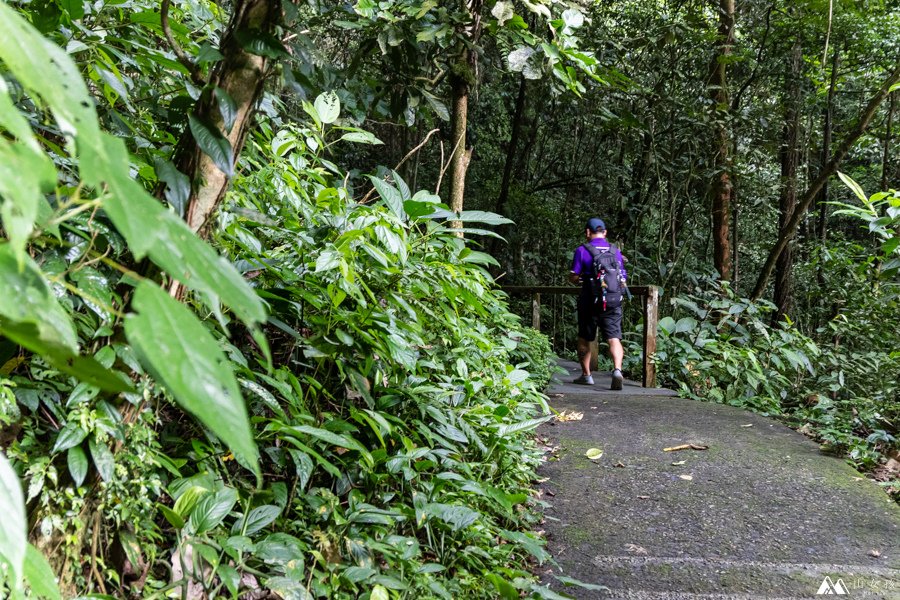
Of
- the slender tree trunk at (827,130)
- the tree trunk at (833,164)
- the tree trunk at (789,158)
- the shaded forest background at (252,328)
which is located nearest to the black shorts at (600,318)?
the shaded forest background at (252,328)

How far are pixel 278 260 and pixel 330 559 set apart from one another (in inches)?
43.9

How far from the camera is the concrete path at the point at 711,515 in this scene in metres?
2.70

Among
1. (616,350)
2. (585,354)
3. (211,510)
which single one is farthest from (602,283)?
(211,510)

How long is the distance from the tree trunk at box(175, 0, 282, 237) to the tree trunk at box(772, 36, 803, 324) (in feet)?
34.8

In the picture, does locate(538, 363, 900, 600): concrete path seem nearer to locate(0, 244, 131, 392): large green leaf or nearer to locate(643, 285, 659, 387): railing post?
locate(643, 285, 659, 387): railing post

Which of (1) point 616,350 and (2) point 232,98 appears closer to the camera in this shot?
(2) point 232,98

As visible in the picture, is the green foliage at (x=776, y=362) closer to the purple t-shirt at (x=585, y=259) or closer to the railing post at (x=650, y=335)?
the railing post at (x=650, y=335)

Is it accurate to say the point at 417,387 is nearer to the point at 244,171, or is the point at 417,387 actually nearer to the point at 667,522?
the point at 244,171

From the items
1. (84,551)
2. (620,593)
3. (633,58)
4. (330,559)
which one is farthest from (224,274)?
(633,58)

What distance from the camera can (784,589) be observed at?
Result: 262cm

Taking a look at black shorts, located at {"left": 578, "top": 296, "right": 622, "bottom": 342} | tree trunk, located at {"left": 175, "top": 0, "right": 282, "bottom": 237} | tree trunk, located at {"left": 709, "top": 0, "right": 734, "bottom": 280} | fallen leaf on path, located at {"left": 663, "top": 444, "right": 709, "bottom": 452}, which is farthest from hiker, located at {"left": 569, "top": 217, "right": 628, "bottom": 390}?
tree trunk, located at {"left": 175, "top": 0, "right": 282, "bottom": 237}

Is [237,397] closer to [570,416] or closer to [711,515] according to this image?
[711,515]

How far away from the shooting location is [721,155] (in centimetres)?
978

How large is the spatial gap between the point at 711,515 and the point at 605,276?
351 centimetres
